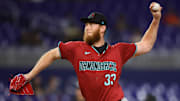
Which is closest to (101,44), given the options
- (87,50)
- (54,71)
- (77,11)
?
(87,50)

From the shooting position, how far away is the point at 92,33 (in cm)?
422

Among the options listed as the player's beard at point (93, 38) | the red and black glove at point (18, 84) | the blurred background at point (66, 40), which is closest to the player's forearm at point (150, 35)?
the player's beard at point (93, 38)

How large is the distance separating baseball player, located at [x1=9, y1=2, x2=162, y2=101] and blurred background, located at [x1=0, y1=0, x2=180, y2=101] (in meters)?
5.44

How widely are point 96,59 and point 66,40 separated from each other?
6946mm

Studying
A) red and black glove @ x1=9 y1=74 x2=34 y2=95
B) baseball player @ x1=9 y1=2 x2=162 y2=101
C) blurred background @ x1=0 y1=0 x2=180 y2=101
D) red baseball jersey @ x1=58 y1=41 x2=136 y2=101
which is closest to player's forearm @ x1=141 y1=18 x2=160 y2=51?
baseball player @ x1=9 y1=2 x2=162 y2=101

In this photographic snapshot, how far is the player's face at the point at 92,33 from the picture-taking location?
423cm

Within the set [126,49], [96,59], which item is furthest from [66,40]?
[96,59]

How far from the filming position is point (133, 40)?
38.6 ft

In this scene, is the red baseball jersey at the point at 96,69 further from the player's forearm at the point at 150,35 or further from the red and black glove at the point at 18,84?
the red and black glove at the point at 18,84

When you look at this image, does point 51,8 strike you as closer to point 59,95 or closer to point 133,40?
point 133,40

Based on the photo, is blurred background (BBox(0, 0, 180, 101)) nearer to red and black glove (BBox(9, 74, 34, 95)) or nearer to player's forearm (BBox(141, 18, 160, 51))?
red and black glove (BBox(9, 74, 34, 95))

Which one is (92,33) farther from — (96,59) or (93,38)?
(96,59)

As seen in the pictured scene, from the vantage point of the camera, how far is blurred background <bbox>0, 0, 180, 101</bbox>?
10578 millimetres

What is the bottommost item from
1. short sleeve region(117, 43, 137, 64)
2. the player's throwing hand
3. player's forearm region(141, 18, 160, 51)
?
short sleeve region(117, 43, 137, 64)
